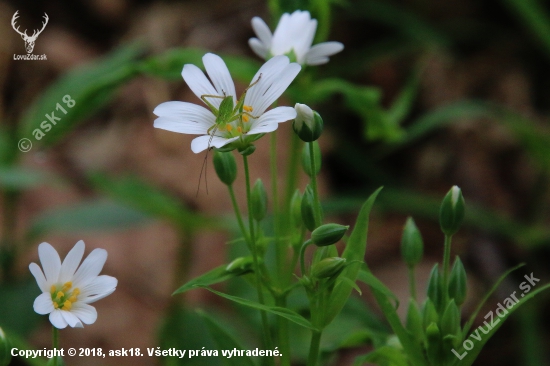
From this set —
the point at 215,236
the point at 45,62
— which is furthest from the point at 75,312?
the point at 45,62

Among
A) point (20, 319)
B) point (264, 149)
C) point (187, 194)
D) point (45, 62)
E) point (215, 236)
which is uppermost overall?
point (45, 62)

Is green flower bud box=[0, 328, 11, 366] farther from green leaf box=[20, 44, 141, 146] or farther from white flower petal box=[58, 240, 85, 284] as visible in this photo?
green leaf box=[20, 44, 141, 146]

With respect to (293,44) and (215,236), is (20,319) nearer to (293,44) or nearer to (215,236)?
(215,236)

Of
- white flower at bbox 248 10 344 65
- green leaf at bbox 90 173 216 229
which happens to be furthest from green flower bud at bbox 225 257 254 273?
green leaf at bbox 90 173 216 229

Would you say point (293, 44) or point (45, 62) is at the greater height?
point (45, 62)

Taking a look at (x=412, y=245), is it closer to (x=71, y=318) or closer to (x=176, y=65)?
(x=71, y=318)

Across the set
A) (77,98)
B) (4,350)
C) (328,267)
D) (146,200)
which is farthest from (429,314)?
(146,200)
